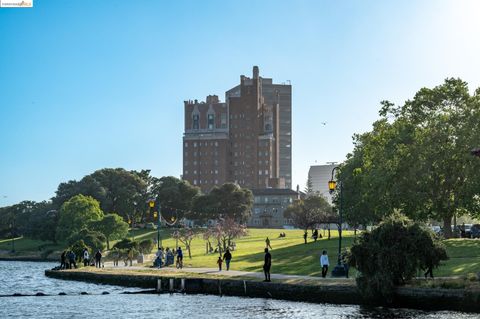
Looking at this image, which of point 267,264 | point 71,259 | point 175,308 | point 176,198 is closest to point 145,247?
point 71,259

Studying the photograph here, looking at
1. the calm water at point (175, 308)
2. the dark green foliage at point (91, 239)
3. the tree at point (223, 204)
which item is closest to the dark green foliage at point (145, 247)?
the dark green foliage at point (91, 239)

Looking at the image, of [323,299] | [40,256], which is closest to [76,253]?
[323,299]

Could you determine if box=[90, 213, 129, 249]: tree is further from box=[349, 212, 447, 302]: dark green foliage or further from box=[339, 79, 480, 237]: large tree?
box=[349, 212, 447, 302]: dark green foliage

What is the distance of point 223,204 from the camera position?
17688 cm

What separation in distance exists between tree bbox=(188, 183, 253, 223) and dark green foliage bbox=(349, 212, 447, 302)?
128m

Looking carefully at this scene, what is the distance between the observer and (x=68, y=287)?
62.6 meters

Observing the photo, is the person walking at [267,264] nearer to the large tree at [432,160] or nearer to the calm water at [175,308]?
the calm water at [175,308]

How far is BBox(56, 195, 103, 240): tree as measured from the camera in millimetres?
133000

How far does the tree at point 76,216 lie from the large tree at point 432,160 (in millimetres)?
66594

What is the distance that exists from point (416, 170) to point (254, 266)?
1927cm

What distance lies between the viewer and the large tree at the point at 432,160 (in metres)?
73.2

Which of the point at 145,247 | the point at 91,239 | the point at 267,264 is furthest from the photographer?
the point at 91,239

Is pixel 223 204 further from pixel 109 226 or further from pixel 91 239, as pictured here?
pixel 91 239

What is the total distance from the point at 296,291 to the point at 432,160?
102ft
